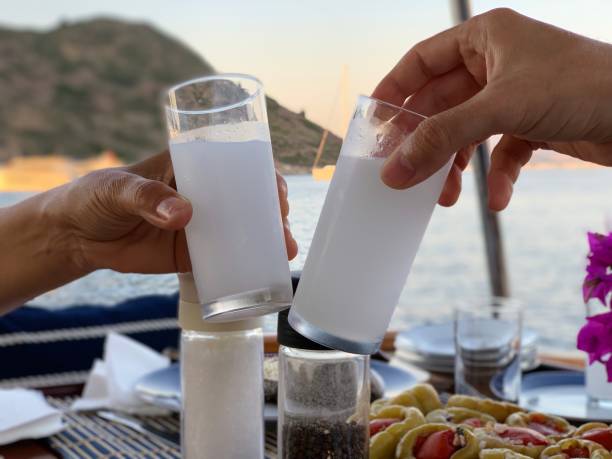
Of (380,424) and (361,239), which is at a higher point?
(361,239)

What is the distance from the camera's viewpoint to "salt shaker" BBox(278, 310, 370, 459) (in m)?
0.78

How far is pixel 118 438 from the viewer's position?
116 centimetres

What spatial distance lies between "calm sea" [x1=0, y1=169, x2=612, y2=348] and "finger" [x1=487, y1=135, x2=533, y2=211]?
13252mm

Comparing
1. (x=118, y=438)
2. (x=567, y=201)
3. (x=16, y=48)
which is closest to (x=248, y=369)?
(x=118, y=438)

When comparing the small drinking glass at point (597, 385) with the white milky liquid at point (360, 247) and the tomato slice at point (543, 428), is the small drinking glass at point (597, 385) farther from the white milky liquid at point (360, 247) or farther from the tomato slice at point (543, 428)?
the white milky liquid at point (360, 247)

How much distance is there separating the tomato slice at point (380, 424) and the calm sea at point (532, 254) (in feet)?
43.8

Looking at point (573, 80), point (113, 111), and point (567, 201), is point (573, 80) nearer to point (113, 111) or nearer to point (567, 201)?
point (113, 111)

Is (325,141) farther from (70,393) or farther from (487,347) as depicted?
(70,393)

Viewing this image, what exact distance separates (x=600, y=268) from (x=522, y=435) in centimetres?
20

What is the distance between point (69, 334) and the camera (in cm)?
176

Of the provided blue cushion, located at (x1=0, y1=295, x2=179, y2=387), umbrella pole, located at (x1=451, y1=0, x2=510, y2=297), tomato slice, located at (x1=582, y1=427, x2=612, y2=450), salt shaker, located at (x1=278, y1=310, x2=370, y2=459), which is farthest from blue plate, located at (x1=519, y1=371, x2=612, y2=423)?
umbrella pole, located at (x1=451, y1=0, x2=510, y2=297)

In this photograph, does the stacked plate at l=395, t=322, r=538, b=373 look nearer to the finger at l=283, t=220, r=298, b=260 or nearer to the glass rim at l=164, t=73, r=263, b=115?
the finger at l=283, t=220, r=298, b=260

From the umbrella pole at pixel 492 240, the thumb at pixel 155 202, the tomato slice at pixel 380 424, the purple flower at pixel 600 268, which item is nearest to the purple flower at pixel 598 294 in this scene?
the purple flower at pixel 600 268

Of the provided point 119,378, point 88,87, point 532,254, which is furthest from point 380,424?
point 532,254
